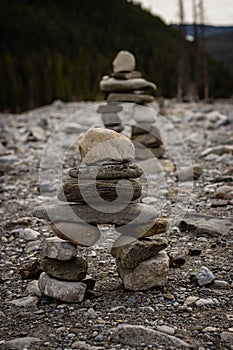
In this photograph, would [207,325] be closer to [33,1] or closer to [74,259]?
[74,259]

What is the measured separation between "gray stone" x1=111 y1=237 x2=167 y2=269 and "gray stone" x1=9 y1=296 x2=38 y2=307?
36.4 inches

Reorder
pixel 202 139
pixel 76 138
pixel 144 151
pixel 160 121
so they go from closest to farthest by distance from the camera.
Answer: pixel 144 151
pixel 202 139
pixel 76 138
pixel 160 121

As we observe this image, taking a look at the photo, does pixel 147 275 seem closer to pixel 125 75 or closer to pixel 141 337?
pixel 141 337

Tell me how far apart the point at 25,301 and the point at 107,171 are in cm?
151

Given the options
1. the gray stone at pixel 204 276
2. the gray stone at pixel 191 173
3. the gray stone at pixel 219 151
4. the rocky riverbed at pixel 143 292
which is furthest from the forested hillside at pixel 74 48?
the gray stone at pixel 204 276

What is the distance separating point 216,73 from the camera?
43.2m

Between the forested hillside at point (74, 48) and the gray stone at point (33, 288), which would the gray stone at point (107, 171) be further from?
the forested hillside at point (74, 48)

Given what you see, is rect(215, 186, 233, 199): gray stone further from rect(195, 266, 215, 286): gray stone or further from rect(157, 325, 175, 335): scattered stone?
rect(157, 325, 175, 335): scattered stone

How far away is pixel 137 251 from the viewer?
4.95 meters

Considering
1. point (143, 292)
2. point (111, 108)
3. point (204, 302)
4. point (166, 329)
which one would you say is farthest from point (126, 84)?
point (166, 329)

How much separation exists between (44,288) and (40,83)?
4270cm

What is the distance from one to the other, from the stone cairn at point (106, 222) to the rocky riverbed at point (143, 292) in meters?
0.19

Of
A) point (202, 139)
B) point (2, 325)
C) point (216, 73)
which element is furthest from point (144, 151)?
point (216, 73)

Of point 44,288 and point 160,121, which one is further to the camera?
point 160,121
